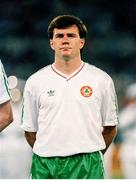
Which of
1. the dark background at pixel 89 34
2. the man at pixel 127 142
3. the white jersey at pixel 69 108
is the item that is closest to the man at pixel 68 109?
the white jersey at pixel 69 108

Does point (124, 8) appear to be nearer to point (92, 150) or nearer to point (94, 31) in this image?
point (94, 31)

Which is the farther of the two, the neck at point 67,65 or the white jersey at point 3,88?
the neck at point 67,65

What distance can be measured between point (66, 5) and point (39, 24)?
2.39ft

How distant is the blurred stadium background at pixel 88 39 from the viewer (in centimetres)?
1141

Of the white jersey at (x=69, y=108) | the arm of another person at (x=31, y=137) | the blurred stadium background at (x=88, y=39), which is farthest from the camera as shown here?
the blurred stadium background at (x=88, y=39)

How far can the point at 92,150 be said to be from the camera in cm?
372

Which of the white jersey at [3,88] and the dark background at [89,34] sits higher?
the dark background at [89,34]

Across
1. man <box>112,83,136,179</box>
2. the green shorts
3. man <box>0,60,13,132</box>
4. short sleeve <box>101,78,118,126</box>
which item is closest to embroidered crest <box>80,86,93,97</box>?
short sleeve <box>101,78,118,126</box>

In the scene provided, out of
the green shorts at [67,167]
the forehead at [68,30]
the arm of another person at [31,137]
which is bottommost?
the green shorts at [67,167]

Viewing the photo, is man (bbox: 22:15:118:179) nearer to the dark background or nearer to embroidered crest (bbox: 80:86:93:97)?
embroidered crest (bbox: 80:86:93:97)

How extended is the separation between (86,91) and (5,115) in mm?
572

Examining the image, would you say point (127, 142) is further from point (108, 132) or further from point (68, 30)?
point (68, 30)

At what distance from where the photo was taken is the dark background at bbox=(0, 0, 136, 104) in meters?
11.5

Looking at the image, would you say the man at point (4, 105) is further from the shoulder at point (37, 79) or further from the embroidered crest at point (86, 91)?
the embroidered crest at point (86, 91)
